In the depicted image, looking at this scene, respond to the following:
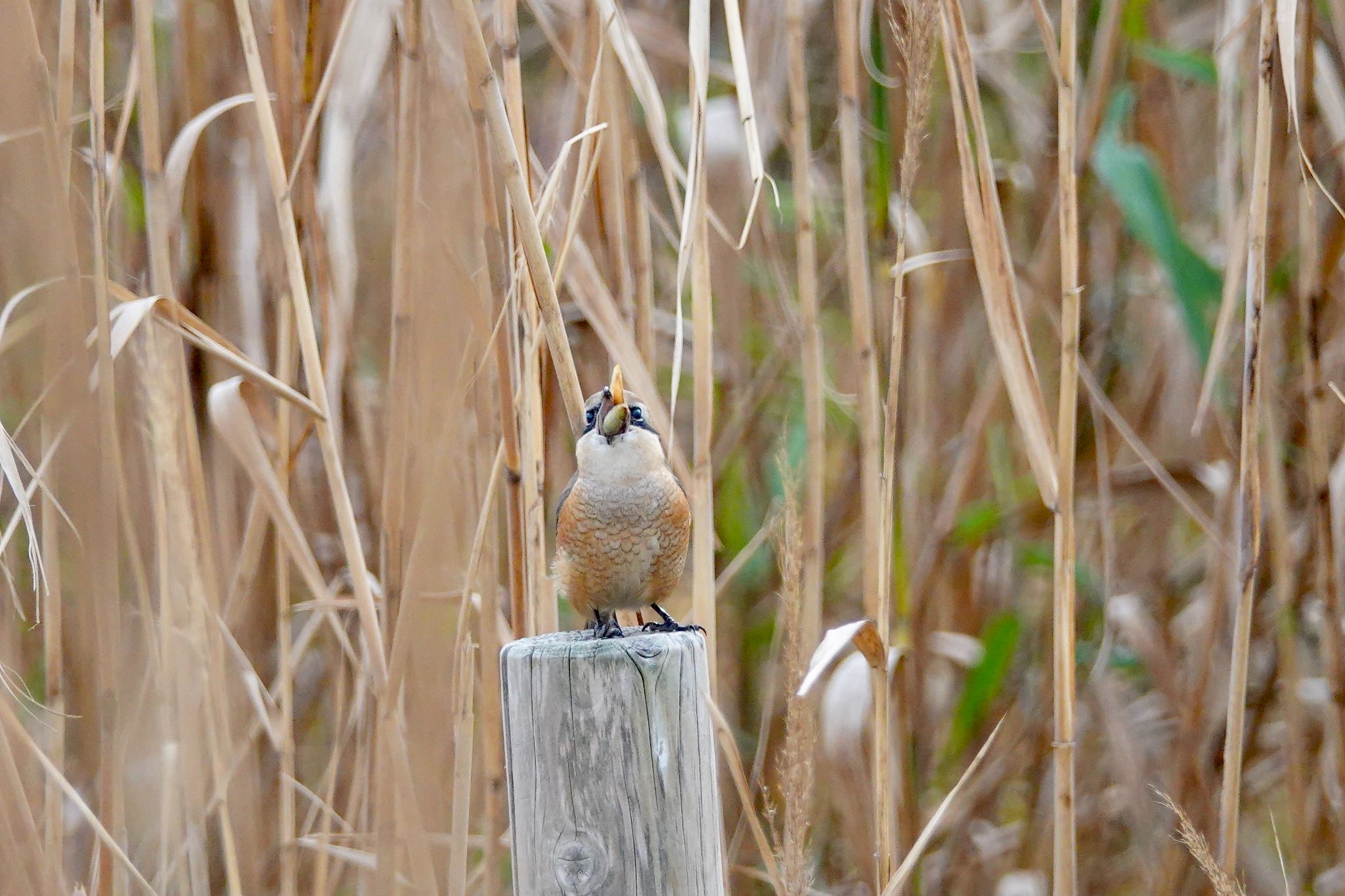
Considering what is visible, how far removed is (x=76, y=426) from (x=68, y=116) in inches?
20.3

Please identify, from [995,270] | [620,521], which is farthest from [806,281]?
[620,521]

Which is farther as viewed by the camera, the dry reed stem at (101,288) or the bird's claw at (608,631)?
the dry reed stem at (101,288)

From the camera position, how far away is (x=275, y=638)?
225 centimetres

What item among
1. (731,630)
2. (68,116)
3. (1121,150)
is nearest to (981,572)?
(731,630)

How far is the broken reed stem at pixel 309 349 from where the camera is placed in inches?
61.1

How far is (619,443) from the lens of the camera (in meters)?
1.69

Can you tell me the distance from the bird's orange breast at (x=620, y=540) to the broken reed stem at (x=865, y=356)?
27 cm

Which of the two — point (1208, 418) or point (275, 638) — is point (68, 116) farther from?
point (1208, 418)

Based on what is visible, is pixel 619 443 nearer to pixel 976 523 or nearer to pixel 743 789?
pixel 743 789

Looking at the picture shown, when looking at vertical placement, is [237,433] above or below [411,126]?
below

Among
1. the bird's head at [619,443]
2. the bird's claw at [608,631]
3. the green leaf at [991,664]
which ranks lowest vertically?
the green leaf at [991,664]

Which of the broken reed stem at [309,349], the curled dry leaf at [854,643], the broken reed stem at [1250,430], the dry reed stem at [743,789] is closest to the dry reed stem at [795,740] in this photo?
the curled dry leaf at [854,643]

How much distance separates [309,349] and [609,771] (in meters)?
0.71

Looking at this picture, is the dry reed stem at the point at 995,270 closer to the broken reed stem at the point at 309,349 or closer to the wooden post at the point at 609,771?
the wooden post at the point at 609,771
